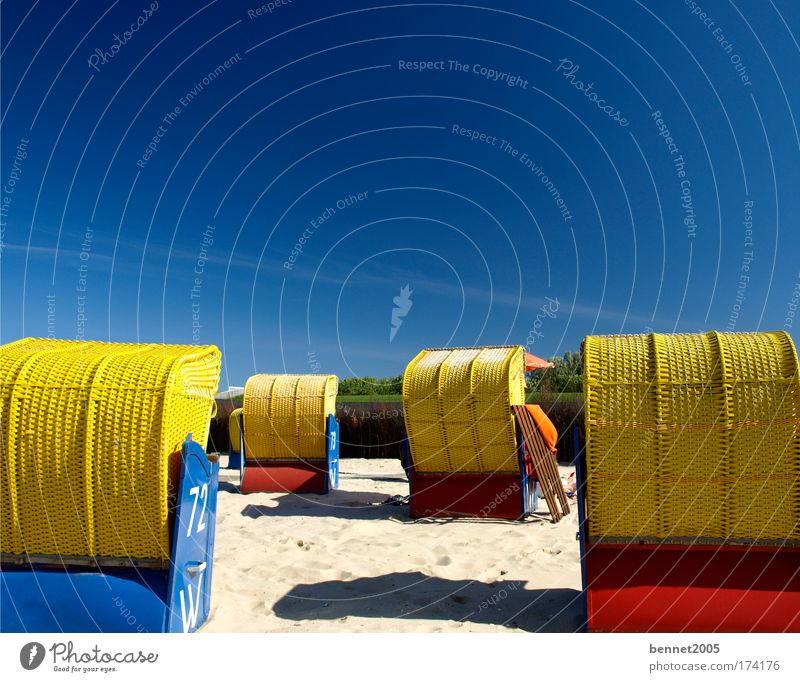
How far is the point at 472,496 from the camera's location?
1072cm

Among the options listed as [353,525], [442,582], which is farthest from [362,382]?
[442,582]

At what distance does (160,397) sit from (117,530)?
993 mm

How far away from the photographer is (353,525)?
33.7ft

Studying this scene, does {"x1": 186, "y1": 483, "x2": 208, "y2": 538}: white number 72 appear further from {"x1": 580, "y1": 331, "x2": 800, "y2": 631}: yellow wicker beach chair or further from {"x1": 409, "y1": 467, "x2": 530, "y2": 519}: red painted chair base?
{"x1": 409, "y1": 467, "x2": 530, "y2": 519}: red painted chair base

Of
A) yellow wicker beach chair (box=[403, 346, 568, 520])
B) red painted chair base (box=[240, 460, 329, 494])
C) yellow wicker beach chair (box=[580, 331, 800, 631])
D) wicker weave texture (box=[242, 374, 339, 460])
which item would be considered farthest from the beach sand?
wicker weave texture (box=[242, 374, 339, 460])

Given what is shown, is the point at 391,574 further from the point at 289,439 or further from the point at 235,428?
the point at 235,428

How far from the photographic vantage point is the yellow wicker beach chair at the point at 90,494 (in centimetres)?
446

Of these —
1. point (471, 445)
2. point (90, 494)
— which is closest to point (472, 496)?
point (471, 445)

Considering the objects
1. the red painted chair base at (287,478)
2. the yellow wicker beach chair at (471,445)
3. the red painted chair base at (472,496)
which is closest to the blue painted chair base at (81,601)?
the yellow wicker beach chair at (471,445)

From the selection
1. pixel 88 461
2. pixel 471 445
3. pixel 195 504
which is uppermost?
pixel 88 461

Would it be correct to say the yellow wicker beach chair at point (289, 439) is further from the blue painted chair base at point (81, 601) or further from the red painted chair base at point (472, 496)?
the blue painted chair base at point (81, 601)

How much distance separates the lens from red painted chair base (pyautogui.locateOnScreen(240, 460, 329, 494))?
14.2 meters

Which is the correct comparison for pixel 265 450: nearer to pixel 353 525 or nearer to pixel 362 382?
pixel 353 525

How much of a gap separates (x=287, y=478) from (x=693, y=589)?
1067cm
